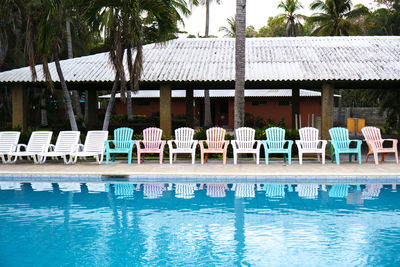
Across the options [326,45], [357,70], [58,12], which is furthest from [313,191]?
[326,45]

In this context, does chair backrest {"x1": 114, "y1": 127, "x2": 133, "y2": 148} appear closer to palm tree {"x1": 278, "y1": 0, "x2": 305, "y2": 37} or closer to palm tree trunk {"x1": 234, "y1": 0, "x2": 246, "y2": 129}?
palm tree trunk {"x1": 234, "y1": 0, "x2": 246, "y2": 129}

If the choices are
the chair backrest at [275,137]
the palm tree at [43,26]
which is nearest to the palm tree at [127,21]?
the palm tree at [43,26]

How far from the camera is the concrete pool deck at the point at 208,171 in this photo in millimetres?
10398

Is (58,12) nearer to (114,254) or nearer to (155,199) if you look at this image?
(155,199)

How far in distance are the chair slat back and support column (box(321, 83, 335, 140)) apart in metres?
8.16

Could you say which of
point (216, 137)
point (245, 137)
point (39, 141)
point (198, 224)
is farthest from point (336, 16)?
point (198, 224)

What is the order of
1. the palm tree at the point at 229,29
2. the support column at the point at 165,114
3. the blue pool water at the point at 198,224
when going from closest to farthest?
the blue pool water at the point at 198,224, the support column at the point at 165,114, the palm tree at the point at 229,29

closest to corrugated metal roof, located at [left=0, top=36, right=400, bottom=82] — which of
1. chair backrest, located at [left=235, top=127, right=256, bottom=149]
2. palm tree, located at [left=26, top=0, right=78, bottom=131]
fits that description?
palm tree, located at [left=26, top=0, right=78, bottom=131]

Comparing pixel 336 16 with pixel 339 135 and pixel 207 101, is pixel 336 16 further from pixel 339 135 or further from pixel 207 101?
pixel 339 135

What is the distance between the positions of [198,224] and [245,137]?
21.0ft

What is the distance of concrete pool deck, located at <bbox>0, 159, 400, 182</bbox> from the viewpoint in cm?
1040

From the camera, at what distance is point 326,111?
1502cm

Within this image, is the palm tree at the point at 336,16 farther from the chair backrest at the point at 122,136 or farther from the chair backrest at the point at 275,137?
the chair backrest at the point at 122,136

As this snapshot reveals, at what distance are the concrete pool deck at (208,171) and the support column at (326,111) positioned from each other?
2.51 m
